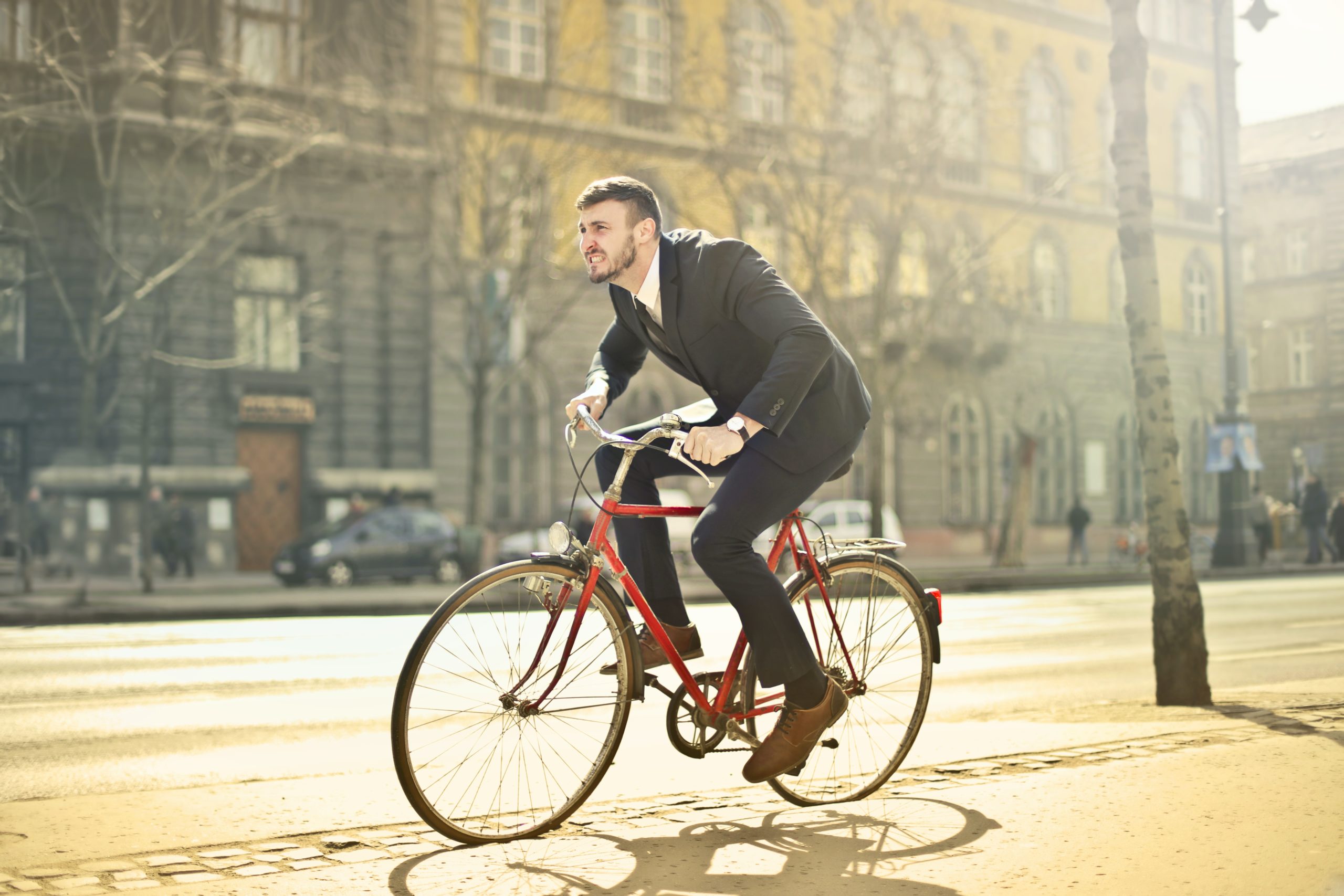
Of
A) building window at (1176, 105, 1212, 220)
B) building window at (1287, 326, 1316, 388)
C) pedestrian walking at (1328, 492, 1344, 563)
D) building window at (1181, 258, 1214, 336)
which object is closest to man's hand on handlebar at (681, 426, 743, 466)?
pedestrian walking at (1328, 492, 1344, 563)

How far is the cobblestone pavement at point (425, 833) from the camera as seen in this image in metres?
3.87

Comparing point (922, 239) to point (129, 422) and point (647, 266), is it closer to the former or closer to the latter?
point (129, 422)

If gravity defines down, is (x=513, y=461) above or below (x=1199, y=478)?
above

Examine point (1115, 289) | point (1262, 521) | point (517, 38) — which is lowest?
point (1262, 521)

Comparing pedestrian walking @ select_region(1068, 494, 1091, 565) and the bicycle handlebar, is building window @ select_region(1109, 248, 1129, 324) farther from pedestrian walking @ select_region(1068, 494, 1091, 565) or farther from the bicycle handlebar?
the bicycle handlebar

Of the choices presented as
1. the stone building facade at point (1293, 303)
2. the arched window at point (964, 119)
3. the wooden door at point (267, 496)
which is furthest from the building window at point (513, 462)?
the stone building facade at point (1293, 303)

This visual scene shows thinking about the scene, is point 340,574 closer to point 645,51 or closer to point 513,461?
point 513,461

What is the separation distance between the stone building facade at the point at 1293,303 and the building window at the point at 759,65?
69.0 ft

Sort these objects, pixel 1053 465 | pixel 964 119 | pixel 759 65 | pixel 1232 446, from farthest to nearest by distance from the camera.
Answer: pixel 1053 465 < pixel 964 119 < pixel 1232 446 < pixel 759 65

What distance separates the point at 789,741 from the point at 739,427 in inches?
40.2

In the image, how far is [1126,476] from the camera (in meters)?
45.1

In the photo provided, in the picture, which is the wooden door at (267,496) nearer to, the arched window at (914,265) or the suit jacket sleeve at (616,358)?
the arched window at (914,265)

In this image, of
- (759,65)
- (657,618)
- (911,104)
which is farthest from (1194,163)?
(657,618)

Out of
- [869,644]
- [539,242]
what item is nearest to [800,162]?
[539,242]
